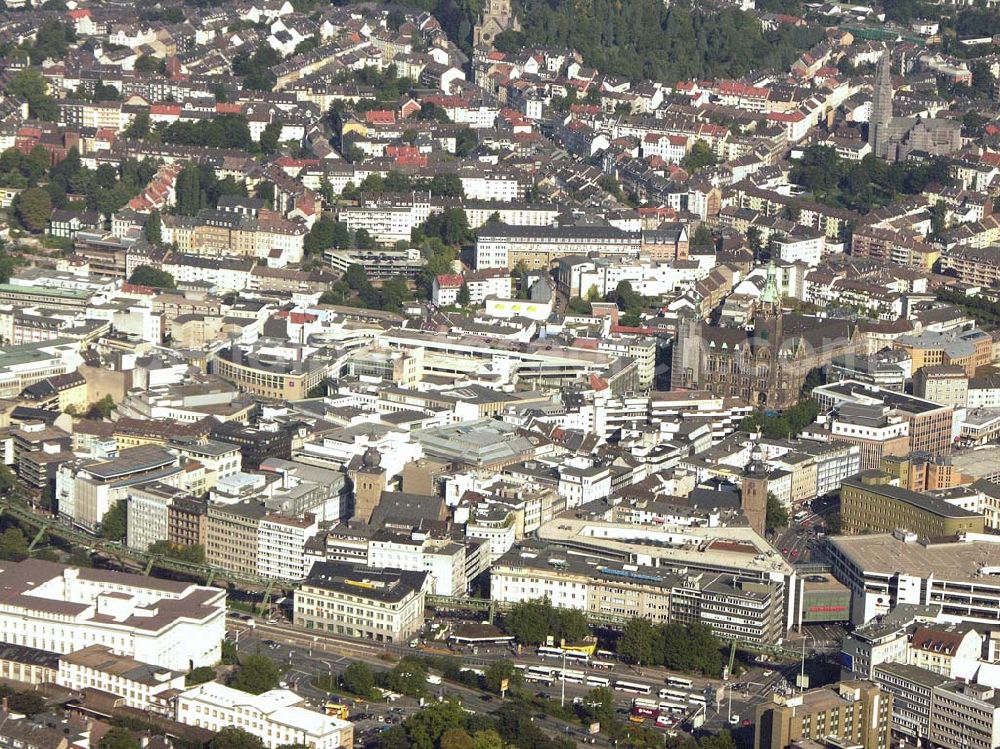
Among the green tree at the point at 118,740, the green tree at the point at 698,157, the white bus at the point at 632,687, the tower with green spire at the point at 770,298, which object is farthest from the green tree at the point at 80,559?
the green tree at the point at 698,157

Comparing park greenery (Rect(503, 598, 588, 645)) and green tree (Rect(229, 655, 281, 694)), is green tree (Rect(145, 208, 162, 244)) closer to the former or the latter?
park greenery (Rect(503, 598, 588, 645))

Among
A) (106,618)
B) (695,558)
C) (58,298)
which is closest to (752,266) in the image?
(58,298)

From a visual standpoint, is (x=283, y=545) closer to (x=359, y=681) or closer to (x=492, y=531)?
(x=492, y=531)

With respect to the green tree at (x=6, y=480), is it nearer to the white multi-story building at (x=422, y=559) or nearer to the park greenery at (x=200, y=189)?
the white multi-story building at (x=422, y=559)

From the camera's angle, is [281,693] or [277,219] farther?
[277,219]

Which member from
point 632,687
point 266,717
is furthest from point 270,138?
point 266,717

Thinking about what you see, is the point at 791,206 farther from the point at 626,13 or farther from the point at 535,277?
the point at 626,13

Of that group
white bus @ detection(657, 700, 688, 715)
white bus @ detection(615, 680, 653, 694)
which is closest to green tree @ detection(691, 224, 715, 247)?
white bus @ detection(615, 680, 653, 694)
